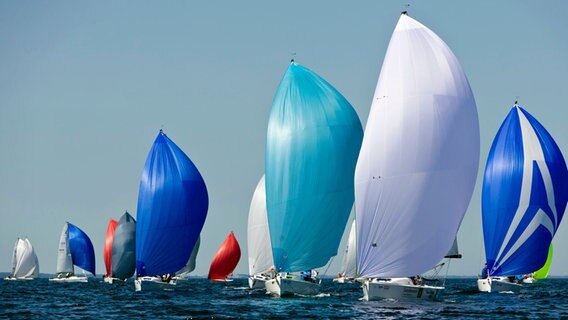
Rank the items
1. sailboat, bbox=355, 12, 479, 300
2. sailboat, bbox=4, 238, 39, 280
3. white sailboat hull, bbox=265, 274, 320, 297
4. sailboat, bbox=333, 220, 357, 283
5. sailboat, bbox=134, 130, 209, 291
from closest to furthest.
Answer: sailboat, bbox=355, 12, 479, 300
white sailboat hull, bbox=265, 274, 320, 297
sailboat, bbox=134, 130, 209, 291
sailboat, bbox=333, 220, 357, 283
sailboat, bbox=4, 238, 39, 280

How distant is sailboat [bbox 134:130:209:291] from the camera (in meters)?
67.3

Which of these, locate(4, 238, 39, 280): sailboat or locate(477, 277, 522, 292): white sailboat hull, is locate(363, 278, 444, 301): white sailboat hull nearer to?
locate(477, 277, 522, 292): white sailboat hull

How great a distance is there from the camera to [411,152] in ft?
149

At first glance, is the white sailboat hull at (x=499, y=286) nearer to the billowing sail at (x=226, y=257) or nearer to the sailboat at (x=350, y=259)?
the sailboat at (x=350, y=259)

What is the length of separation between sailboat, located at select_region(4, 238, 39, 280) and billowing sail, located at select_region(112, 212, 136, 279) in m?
29.7

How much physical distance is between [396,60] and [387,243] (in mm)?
8435

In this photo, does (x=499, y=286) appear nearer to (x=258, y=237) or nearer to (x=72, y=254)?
(x=258, y=237)

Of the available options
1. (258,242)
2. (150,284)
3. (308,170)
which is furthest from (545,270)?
(308,170)

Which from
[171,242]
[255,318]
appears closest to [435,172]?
[255,318]

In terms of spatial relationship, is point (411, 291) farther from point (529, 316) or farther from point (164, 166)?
point (164, 166)

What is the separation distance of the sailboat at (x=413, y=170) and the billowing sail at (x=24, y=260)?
78.2m

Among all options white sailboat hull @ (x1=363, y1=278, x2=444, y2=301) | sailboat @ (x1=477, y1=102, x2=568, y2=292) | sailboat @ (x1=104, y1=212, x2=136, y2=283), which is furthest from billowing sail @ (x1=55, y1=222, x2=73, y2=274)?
white sailboat hull @ (x1=363, y1=278, x2=444, y2=301)

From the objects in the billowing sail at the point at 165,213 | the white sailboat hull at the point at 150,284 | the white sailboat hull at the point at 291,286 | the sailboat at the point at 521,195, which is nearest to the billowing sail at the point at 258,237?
the billowing sail at the point at 165,213

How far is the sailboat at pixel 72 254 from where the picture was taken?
10862 centimetres
